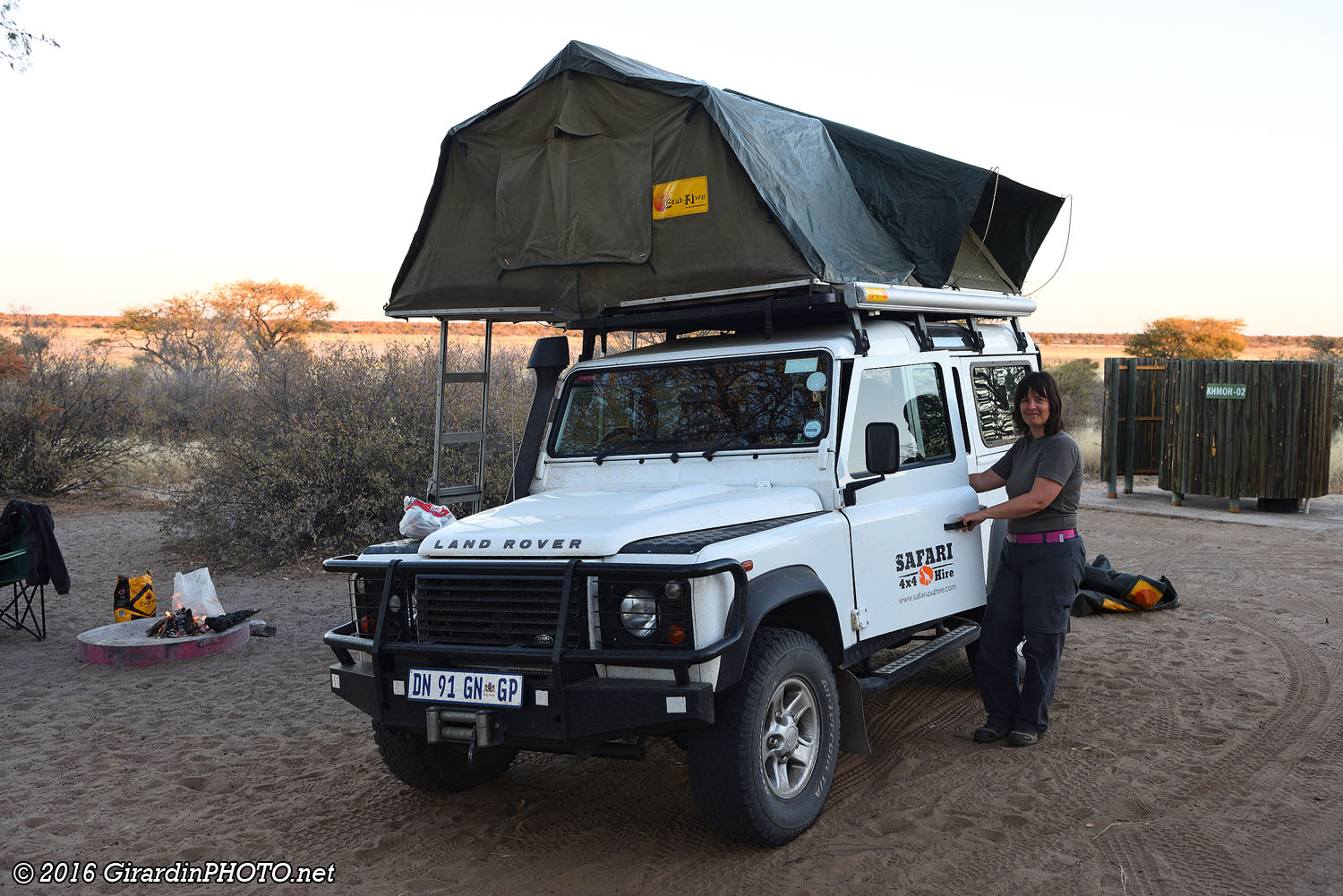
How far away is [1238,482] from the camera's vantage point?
1439cm

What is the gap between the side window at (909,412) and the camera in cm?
496

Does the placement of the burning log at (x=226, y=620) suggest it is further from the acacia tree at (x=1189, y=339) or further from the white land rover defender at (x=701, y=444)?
the acacia tree at (x=1189, y=339)

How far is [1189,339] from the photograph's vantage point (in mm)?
39781

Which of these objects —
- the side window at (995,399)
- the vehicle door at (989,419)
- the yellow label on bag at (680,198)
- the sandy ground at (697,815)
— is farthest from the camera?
the side window at (995,399)

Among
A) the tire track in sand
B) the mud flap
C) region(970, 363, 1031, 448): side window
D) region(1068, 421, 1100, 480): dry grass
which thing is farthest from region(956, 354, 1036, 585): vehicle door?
region(1068, 421, 1100, 480): dry grass

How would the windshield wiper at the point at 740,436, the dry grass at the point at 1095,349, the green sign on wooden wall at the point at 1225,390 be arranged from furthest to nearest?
1. the dry grass at the point at 1095,349
2. the green sign on wooden wall at the point at 1225,390
3. the windshield wiper at the point at 740,436

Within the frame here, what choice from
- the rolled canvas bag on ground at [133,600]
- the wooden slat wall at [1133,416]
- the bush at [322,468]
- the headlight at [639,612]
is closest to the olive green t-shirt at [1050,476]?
the headlight at [639,612]

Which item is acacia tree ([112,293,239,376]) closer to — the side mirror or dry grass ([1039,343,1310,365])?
the side mirror

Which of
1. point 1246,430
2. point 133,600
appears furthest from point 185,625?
point 1246,430

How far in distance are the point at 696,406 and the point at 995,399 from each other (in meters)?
2.01

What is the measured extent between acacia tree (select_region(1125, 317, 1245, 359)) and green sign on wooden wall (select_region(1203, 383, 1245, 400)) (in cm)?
2661

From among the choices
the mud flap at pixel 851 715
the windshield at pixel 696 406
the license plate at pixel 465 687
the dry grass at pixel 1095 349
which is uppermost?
the dry grass at pixel 1095 349

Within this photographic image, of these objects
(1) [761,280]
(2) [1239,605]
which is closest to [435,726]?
(1) [761,280]

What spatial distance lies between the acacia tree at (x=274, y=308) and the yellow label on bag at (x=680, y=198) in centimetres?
3629
